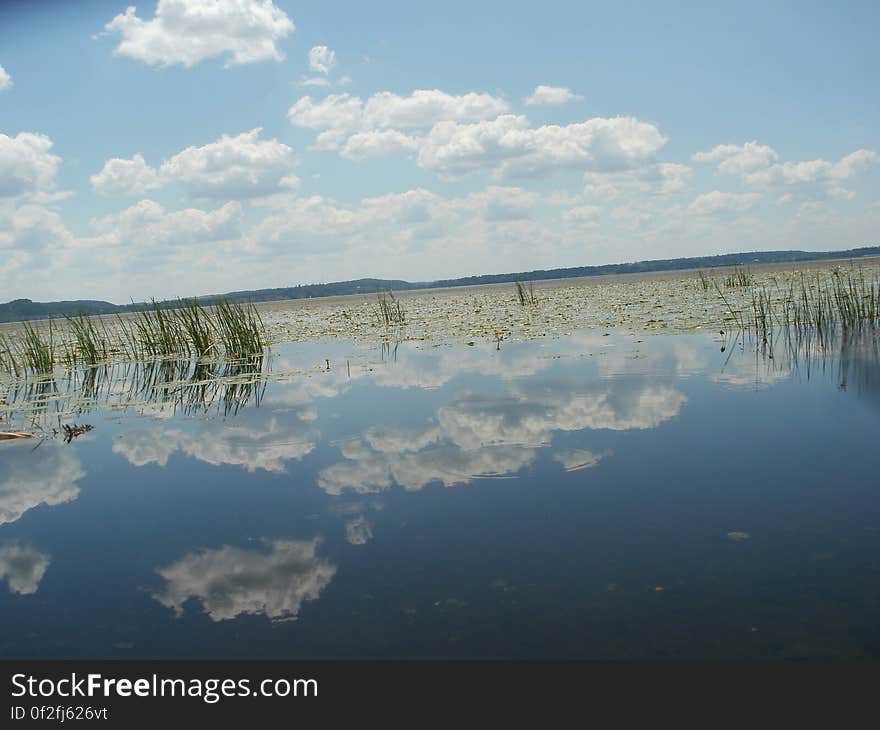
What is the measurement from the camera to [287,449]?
6.59 metres

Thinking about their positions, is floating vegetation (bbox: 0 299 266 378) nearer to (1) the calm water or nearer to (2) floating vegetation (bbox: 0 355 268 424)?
(2) floating vegetation (bbox: 0 355 268 424)

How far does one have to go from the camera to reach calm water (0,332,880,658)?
9.89 feet

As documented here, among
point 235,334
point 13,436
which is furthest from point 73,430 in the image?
point 235,334

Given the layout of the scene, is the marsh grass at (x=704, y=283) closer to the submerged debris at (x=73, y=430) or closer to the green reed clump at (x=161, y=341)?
the green reed clump at (x=161, y=341)

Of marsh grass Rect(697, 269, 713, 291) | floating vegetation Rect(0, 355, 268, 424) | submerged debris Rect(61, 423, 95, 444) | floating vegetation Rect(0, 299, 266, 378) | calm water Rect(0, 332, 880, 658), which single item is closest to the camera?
calm water Rect(0, 332, 880, 658)

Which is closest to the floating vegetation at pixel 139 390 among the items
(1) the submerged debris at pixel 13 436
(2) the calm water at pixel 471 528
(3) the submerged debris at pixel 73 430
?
(3) the submerged debris at pixel 73 430

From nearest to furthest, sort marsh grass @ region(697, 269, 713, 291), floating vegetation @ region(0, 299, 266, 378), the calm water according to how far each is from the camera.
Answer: the calm water, floating vegetation @ region(0, 299, 266, 378), marsh grass @ region(697, 269, 713, 291)

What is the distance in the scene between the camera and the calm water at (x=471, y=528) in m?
3.01

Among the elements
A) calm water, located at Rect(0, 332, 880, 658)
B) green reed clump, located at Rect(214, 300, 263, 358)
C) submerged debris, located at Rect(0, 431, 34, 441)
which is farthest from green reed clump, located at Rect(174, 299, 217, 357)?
calm water, located at Rect(0, 332, 880, 658)

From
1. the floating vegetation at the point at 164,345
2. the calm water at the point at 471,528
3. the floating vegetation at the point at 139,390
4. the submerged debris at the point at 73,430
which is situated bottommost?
the calm water at the point at 471,528

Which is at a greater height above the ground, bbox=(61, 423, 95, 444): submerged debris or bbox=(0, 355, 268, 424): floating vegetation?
bbox=(0, 355, 268, 424): floating vegetation

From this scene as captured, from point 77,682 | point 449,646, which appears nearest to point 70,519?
point 77,682

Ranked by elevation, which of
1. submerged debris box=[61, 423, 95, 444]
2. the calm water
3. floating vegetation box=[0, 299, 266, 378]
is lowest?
the calm water

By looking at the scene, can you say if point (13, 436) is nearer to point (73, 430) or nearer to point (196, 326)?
point (73, 430)
